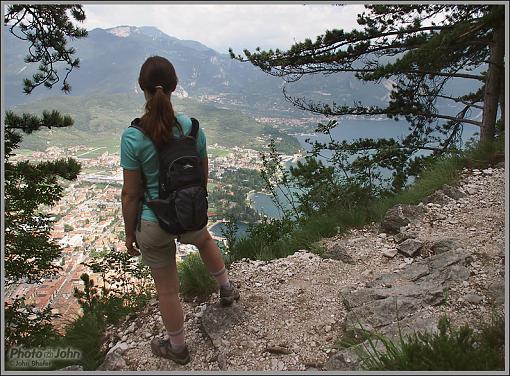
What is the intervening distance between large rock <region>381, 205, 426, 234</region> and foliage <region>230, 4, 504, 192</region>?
114 cm

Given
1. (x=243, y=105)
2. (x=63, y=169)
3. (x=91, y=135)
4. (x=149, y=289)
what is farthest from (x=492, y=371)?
(x=91, y=135)

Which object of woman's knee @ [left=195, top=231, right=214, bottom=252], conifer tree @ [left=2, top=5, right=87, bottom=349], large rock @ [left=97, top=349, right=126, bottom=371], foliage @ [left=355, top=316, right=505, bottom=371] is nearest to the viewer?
foliage @ [left=355, top=316, right=505, bottom=371]

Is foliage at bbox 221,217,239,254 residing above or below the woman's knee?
below

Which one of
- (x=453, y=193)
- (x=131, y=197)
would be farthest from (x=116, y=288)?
(x=453, y=193)

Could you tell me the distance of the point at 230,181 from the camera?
32.9 feet

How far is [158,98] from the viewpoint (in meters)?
2.08

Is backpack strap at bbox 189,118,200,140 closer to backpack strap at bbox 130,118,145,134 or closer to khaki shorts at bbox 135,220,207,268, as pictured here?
backpack strap at bbox 130,118,145,134

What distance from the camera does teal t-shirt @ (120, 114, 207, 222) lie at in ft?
6.72

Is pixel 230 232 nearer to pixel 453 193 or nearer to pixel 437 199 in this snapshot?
pixel 437 199

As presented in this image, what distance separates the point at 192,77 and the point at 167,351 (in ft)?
66.4

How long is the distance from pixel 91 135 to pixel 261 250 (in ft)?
83.7

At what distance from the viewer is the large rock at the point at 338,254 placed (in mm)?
3797

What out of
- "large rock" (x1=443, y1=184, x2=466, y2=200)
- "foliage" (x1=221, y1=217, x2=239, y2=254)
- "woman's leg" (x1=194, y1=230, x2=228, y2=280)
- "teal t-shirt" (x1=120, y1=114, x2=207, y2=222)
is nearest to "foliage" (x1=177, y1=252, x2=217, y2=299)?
"woman's leg" (x1=194, y1=230, x2=228, y2=280)

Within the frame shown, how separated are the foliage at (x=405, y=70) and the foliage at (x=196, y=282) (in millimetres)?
2877
